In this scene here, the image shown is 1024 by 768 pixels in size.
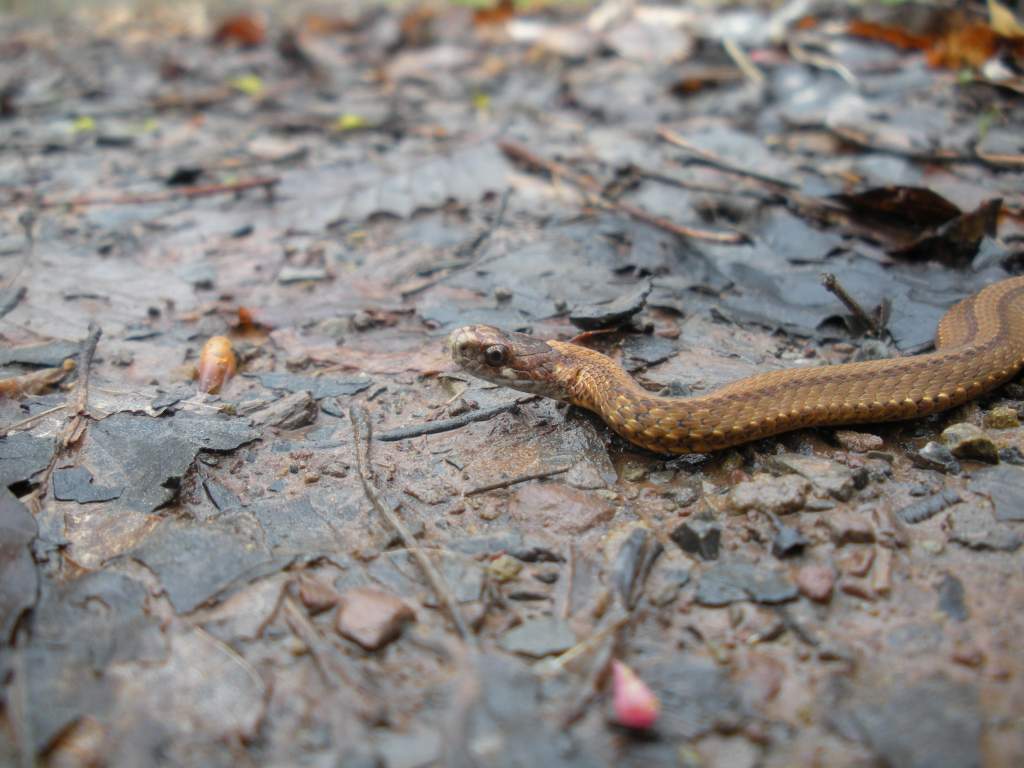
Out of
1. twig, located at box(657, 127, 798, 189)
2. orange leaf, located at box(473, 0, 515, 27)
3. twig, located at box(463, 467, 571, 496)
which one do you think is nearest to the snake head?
twig, located at box(463, 467, 571, 496)

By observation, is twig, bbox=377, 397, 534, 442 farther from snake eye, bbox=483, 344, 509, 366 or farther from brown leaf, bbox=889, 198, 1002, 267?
brown leaf, bbox=889, 198, 1002, 267

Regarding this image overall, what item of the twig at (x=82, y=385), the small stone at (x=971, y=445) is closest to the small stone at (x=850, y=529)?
the small stone at (x=971, y=445)

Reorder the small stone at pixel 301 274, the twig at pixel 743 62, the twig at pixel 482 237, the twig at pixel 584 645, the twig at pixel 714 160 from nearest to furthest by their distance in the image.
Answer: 1. the twig at pixel 584 645
2. the small stone at pixel 301 274
3. the twig at pixel 482 237
4. the twig at pixel 714 160
5. the twig at pixel 743 62

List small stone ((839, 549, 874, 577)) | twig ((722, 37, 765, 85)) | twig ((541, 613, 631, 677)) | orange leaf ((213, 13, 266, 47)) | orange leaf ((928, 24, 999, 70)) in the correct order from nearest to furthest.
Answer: twig ((541, 613, 631, 677)) < small stone ((839, 549, 874, 577)) < orange leaf ((928, 24, 999, 70)) < twig ((722, 37, 765, 85)) < orange leaf ((213, 13, 266, 47))

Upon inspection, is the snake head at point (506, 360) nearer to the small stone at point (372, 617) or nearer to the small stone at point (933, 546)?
the small stone at point (372, 617)

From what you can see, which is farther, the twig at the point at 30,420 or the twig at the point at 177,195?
the twig at the point at 177,195

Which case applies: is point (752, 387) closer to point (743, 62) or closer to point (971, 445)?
point (971, 445)

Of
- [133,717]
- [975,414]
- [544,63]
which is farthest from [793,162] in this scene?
[133,717]

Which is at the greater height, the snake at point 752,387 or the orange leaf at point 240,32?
the orange leaf at point 240,32
